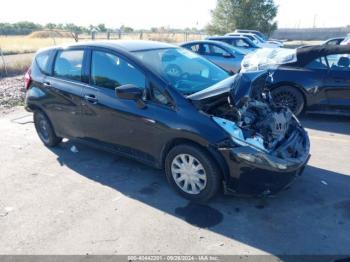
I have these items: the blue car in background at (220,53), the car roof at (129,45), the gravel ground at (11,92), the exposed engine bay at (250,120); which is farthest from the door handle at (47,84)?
the blue car in background at (220,53)

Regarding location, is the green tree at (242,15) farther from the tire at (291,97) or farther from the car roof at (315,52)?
the tire at (291,97)

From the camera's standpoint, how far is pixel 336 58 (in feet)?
22.2

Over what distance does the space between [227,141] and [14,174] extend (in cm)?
314

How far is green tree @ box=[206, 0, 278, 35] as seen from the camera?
36156 millimetres

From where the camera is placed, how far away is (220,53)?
11664 millimetres

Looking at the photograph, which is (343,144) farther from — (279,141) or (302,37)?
(302,37)

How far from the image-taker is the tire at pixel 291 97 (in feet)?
22.7

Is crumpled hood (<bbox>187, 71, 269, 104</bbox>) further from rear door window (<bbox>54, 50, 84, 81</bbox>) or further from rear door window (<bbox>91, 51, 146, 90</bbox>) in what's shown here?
rear door window (<bbox>54, 50, 84, 81</bbox>)

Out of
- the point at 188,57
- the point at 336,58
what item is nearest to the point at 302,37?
the point at 336,58

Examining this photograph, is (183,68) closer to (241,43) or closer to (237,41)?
(237,41)

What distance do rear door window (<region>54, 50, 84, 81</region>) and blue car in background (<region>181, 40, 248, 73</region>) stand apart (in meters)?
6.98

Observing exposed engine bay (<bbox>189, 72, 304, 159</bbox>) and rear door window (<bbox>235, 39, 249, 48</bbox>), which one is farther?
rear door window (<bbox>235, 39, 249, 48</bbox>)

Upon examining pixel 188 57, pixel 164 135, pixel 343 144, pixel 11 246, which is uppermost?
pixel 188 57


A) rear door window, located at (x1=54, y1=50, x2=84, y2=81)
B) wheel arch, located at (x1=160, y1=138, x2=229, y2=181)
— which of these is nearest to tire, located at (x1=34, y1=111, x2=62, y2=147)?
rear door window, located at (x1=54, y1=50, x2=84, y2=81)
